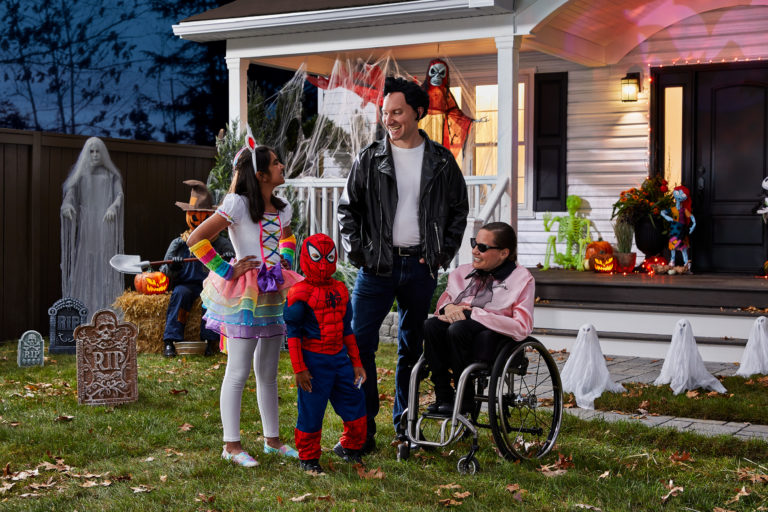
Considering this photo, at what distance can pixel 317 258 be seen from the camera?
4652 mm

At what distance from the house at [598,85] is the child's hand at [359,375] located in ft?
16.5

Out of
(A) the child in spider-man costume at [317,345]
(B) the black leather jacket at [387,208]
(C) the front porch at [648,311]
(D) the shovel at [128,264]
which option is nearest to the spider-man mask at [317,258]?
(A) the child in spider-man costume at [317,345]

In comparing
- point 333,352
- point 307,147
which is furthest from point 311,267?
point 307,147

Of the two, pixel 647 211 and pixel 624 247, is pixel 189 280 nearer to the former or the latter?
pixel 624 247

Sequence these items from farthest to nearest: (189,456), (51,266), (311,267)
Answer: (51,266), (189,456), (311,267)

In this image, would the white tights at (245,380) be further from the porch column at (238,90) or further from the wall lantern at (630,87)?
the wall lantern at (630,87)

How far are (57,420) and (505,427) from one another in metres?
2.84

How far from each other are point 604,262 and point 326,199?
3.19 meters

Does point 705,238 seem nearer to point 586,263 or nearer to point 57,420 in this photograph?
point 586,263

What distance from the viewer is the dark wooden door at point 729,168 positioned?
Answer: 10.6 metres

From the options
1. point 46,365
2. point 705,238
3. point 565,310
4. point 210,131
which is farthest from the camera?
point 210,131

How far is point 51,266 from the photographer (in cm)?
1021

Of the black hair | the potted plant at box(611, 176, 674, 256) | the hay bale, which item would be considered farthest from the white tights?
the potted plant at box(611, 176, 674, 256)

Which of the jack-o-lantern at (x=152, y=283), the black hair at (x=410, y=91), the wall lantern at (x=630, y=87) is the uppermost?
the wall lantern at (x=630, y=87)
